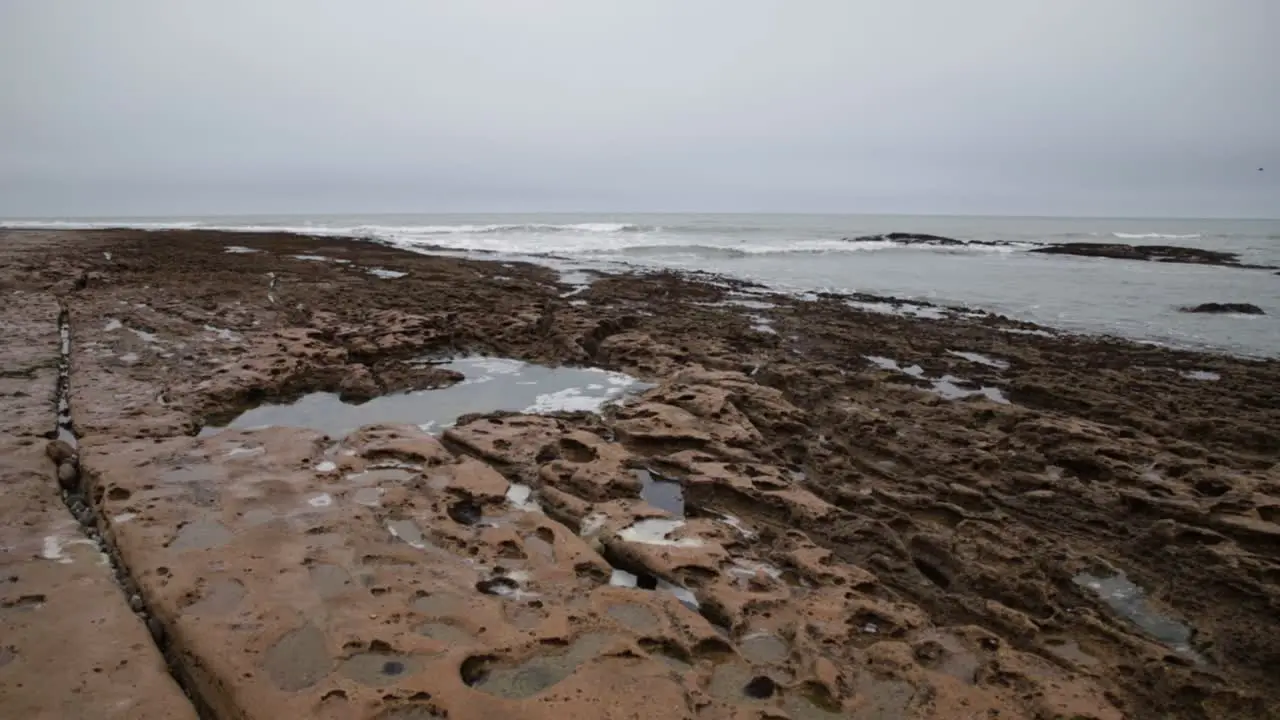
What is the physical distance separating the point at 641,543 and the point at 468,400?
3.64 meters

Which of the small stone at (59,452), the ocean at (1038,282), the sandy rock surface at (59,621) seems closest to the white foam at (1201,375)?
the ocean at (1038,282)

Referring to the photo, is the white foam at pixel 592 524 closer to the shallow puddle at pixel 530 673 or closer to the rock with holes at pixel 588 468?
the rock with holes at pixel 588 468

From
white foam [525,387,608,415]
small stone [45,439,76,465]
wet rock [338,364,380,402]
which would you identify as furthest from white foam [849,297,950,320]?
small stone [45,439,76,465]

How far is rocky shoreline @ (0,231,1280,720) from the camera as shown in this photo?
2660 mm

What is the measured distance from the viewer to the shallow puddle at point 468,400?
20.0ft

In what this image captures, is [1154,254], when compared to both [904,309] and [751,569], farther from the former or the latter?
[751,569]

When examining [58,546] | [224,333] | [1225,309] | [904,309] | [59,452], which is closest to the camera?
[58,546]

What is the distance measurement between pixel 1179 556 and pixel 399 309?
417 inches

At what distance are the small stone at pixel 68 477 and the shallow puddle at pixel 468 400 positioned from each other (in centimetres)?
108

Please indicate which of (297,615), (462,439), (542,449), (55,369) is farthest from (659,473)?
(55,369)

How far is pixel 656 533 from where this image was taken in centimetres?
407

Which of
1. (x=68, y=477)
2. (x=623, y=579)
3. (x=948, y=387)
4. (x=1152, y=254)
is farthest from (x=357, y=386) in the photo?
(x=1152, y=254)

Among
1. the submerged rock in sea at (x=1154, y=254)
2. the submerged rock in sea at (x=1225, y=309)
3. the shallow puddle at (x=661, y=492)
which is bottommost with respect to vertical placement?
the shallow puddle at (x=661, y=492)

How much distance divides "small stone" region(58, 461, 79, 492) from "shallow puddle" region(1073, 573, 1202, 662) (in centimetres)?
643
